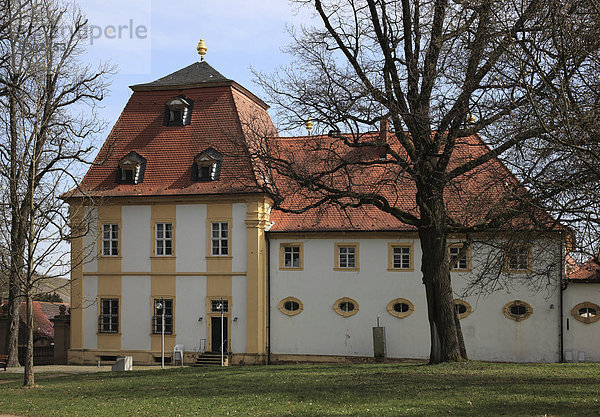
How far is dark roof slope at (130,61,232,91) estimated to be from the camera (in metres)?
34.0

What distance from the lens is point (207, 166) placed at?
31719 millimetres

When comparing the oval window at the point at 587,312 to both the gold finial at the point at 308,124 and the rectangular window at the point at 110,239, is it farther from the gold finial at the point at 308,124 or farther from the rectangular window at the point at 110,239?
the rectangular window at the point at 110,239

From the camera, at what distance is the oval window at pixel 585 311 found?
28406 mm

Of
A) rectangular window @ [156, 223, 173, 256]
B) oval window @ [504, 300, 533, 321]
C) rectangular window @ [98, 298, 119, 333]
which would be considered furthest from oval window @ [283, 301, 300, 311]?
oval window @ [504, 300, 533, 321]

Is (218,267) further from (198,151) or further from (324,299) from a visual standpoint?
(198,151)

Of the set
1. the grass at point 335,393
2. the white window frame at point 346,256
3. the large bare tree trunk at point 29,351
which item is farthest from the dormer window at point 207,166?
the large bare tree trunk at point 29,351

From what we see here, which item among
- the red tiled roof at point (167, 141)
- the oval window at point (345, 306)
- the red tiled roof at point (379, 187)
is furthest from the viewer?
the red tiled roof at point (167, 141)

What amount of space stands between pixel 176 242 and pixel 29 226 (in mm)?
12120

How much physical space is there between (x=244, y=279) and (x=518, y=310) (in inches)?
423

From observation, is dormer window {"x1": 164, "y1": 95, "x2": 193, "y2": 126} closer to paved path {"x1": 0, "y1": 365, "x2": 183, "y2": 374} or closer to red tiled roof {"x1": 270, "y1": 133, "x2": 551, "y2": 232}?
red tiled roof {"x1": 270, "y1": 133, "x2": 551, "y2": 232}

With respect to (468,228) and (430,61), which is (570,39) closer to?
(430,61)

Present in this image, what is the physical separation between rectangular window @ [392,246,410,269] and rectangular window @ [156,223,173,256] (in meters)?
9.25

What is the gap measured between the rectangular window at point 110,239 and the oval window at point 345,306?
961cm

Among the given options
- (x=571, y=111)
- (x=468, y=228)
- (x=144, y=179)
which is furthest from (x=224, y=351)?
(x=571, y=111)
